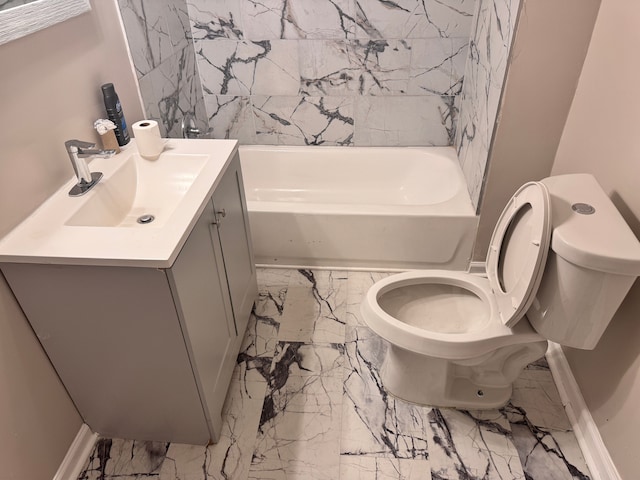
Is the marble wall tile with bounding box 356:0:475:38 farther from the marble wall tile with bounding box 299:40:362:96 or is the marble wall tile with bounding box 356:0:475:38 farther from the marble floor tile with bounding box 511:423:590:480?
the marble floor tile with bounding box 511:423:590:480

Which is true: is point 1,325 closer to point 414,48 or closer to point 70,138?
point 70,138

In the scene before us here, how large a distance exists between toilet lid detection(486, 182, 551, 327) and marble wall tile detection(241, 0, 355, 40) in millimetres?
1408

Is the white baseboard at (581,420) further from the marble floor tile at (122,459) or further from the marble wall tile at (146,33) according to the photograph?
the marble wall tile at (146,33)

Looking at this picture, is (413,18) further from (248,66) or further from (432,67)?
(248,66)

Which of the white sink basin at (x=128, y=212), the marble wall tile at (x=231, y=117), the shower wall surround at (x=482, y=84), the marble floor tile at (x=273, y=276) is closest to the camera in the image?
the white sink basin at (x=128, y=212)

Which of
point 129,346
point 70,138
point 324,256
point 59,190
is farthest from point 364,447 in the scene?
point 70,138

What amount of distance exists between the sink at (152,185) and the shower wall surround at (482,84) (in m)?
1.18

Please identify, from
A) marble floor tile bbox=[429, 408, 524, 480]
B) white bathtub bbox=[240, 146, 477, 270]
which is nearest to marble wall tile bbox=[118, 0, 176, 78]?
white bathtub bbox=[240, 146, 477, 270]

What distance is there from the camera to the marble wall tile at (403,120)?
2.59 meters

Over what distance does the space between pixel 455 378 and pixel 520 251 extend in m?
0.59

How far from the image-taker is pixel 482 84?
83.9 inches

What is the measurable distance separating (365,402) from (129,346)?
0.88m

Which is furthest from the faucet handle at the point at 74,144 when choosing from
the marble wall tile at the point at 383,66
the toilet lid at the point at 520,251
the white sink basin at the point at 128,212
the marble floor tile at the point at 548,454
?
the marble floor tile at the point at 548,454

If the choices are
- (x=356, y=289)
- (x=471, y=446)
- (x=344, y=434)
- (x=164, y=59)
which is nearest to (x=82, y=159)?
(x=164, y=59)
